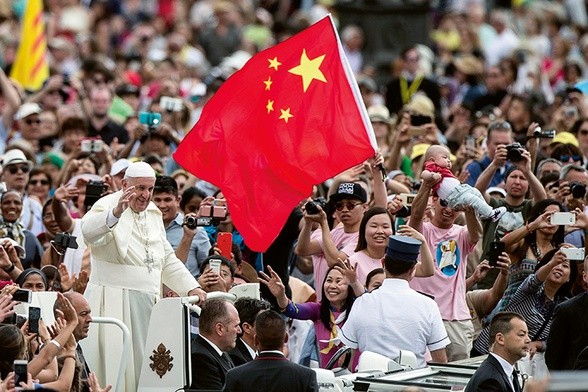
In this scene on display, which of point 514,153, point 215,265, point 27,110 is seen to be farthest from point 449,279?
point 27,110

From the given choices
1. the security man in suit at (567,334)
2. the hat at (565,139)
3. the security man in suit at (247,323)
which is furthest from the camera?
the hat at (565,139)

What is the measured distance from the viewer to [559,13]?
3120cm

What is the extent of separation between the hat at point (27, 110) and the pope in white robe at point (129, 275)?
6294 mm

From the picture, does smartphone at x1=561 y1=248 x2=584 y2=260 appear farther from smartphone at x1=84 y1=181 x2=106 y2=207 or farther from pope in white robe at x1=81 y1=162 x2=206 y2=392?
smartphone at x1=84 y1=181 x2=106 y2=207

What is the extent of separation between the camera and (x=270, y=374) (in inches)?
462

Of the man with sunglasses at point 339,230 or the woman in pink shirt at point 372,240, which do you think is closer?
the woman in pink shirt at point 372,240

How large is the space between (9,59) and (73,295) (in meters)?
Result: 13.2

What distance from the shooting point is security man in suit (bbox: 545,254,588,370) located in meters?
13.1

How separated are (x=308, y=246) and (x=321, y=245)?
0.12 meters

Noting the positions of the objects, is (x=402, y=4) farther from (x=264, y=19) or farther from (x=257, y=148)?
(x=257, y=148)

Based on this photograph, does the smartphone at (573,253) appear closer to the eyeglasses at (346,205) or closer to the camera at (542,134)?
the eyeglasses at (346,205)

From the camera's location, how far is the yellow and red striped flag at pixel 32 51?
78.9ft

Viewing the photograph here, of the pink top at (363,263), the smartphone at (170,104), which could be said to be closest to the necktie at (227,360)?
the pink top at (363,263)

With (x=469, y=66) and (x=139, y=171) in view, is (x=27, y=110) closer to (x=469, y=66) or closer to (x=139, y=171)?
(x=139, y=171)
